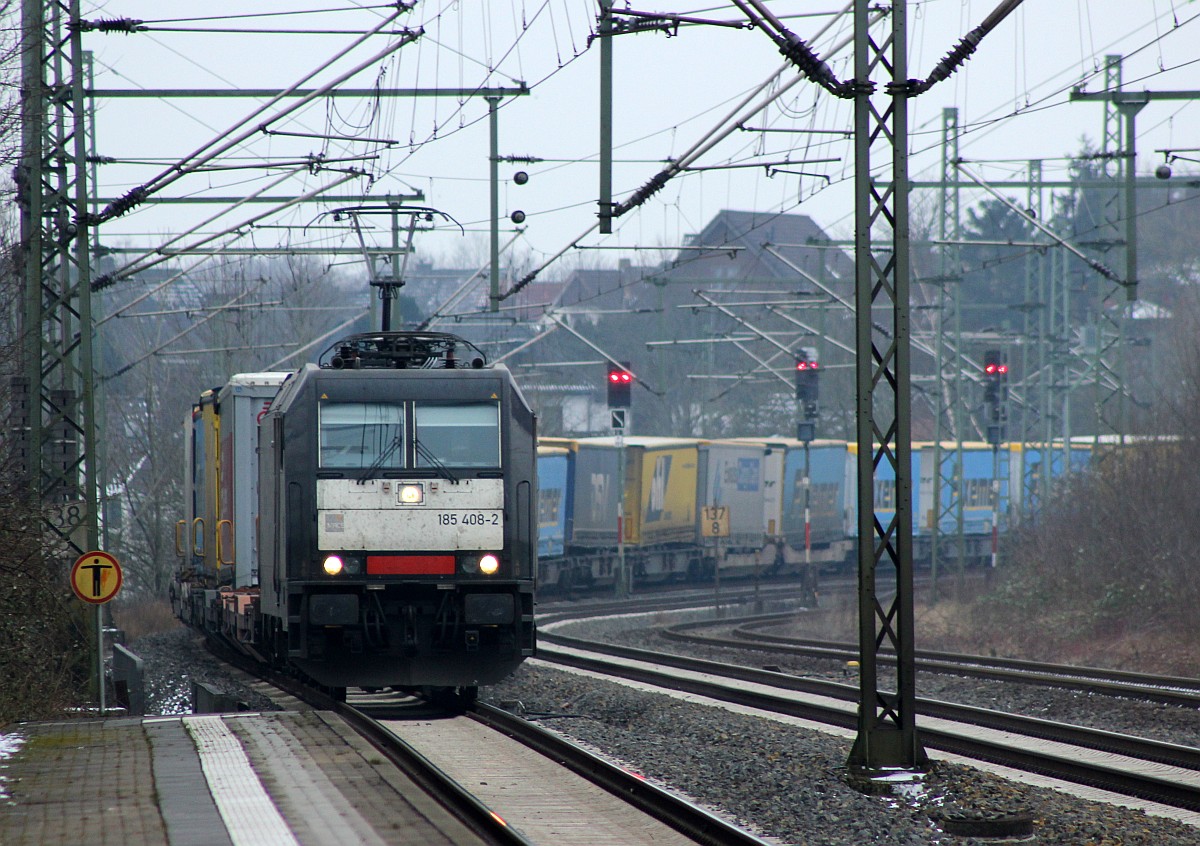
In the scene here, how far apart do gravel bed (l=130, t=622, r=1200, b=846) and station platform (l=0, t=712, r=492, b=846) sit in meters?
2.04

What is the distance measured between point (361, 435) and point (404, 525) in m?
0.92

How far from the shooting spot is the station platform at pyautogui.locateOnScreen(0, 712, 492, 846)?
26.7 ft

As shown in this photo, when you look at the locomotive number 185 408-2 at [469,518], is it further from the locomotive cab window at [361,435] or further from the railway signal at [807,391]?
the railway signal at [807,391]

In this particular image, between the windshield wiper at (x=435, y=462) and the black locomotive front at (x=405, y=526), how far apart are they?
12 mm

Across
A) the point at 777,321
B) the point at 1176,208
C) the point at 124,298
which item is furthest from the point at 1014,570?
the point at 124,298

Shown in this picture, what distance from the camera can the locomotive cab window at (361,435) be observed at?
13.7m

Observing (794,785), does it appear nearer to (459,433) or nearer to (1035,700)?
(459,433)

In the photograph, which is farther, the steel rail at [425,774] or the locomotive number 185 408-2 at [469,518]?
the locomotive number 185 408-2 at [469,518]

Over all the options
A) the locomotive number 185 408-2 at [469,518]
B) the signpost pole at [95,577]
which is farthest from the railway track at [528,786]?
the signpost pole at [95,577]

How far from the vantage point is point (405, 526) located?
44.6 ft

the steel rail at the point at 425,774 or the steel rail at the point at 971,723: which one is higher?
the steel rail at the point at 425,774

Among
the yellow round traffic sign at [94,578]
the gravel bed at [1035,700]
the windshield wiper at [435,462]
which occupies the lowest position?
the gravel bed at [1035,700]

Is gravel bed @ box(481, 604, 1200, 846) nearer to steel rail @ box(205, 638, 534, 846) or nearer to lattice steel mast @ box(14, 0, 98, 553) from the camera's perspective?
steel rail @ box(205, 638, 534, 846)

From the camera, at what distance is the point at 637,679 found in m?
19.5
